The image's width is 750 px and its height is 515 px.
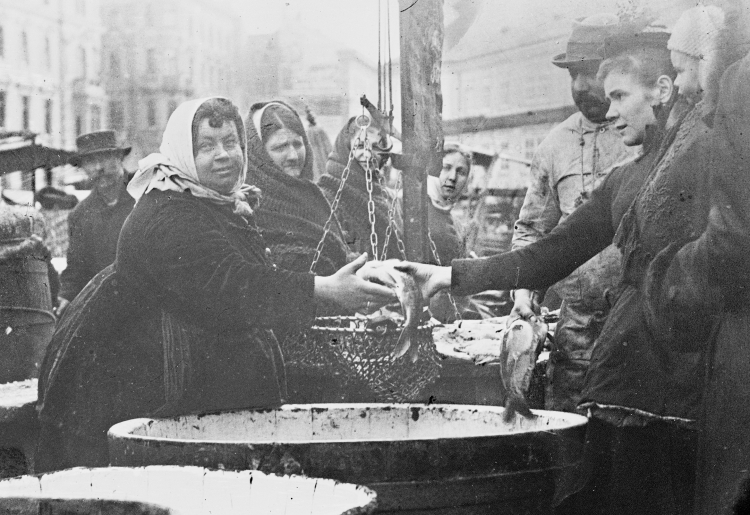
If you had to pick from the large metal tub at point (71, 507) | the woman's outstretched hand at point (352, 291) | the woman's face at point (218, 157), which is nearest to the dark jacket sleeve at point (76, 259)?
the woman's face at point (218, 157)

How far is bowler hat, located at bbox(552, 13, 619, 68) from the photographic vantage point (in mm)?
4211

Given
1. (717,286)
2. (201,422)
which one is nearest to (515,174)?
(717,286)

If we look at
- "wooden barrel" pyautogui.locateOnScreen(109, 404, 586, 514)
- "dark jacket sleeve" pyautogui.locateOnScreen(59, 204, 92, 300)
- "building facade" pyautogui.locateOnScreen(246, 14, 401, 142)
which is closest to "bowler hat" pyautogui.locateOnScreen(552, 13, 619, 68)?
"building facade" pyautogui.locateOnScreen(246, 14, 401, 142)

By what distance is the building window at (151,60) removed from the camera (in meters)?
4.68

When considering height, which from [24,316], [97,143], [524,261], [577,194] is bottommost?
[24,316]

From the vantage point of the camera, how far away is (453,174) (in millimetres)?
4633

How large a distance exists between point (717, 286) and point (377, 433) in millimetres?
1166

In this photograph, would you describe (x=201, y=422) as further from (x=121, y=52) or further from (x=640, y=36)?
(x=640, y=36)

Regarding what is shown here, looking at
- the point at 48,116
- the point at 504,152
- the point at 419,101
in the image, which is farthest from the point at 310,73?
the point at 48,116

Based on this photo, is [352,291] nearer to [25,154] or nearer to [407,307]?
[407,307]

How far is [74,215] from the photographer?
Answer: 191 inches

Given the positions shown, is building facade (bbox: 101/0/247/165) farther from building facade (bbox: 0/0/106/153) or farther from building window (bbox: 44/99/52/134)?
building window (bbox: 44/99/52/134)

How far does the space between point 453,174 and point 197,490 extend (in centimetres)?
206

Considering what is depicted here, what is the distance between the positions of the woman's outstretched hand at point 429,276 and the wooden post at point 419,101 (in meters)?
0.31
